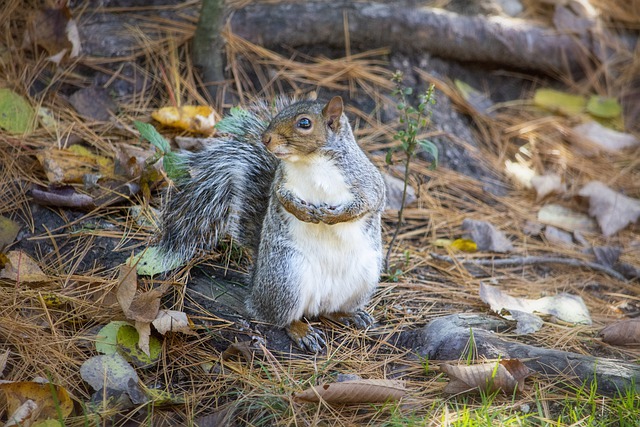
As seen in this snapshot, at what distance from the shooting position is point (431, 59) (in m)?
3.77

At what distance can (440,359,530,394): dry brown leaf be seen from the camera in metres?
2.00

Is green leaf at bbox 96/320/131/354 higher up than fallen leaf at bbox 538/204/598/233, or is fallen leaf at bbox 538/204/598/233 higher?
green leaf at bbox 96/320/131/354

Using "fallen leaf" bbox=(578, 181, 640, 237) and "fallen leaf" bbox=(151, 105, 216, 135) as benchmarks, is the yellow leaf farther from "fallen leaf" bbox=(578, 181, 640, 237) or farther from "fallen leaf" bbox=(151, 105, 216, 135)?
"fallen leaf" bbox=(151, 105, 216, 135)

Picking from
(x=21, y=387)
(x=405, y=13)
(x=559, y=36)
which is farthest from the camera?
(x=559, y=36)

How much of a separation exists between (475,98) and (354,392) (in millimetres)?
2297

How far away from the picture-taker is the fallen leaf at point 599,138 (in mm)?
3801

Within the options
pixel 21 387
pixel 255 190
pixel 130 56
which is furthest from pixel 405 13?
pixel 21 387

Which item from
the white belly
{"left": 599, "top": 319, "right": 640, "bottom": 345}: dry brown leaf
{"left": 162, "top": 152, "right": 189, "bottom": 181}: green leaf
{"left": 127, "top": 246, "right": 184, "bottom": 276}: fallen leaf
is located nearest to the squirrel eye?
the white belly

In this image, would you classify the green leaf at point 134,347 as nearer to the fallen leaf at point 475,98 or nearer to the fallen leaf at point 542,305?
the fallen leaf at point 542,305

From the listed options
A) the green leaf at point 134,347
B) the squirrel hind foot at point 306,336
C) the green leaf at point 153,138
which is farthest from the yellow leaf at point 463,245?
the green leaf at point 134,347

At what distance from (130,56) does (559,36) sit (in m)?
2.39

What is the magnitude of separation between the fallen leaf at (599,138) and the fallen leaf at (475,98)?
1.52ft

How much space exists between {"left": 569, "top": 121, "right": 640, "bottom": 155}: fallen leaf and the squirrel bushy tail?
80.3 inches

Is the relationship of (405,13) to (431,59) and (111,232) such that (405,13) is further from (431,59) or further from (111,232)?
(111,232)
